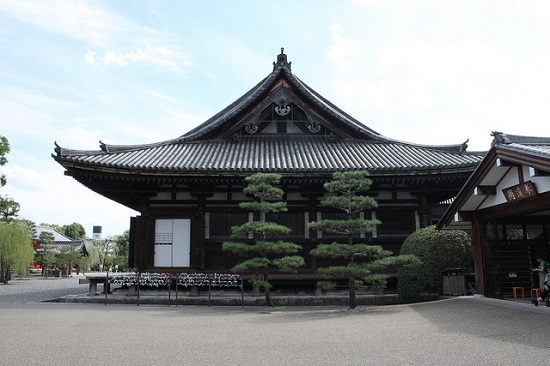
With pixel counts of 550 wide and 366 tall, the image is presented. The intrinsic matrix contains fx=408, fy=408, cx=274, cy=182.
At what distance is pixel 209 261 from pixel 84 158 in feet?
20.3

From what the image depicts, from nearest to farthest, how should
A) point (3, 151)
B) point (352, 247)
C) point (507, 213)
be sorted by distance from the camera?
point (507, 213) → point (352, 247) → point (3, 151)

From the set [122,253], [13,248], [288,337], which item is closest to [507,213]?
[288,337]

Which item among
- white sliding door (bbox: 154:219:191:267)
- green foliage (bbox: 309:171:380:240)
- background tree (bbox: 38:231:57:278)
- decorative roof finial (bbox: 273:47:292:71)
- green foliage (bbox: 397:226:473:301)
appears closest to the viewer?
green foliage (bbox: 309:171:380:240)

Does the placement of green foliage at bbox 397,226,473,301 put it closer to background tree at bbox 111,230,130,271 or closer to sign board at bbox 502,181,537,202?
sign board at bbox 502,181,537,202

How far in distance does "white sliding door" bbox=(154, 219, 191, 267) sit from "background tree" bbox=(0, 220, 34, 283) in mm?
21455

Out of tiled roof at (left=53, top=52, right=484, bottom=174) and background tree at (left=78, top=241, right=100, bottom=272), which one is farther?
background tree at (left=78, top=241, right=100, bottom=272)

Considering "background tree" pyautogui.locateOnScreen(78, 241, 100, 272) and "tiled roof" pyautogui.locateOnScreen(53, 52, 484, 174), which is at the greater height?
"tiled roof" pyautogui.locateOnScreen(53, 52, 484, 174)

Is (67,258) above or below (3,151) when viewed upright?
below

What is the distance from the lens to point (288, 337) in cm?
785

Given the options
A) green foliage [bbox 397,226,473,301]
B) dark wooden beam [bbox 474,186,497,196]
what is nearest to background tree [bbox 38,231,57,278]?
green foliage [bbox 397,226,473,301]

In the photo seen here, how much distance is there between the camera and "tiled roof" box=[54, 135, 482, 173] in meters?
15.2

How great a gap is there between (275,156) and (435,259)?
7.40 meters

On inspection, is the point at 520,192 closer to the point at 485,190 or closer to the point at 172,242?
the point at 485,190

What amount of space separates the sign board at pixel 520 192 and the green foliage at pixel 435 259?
335cm
